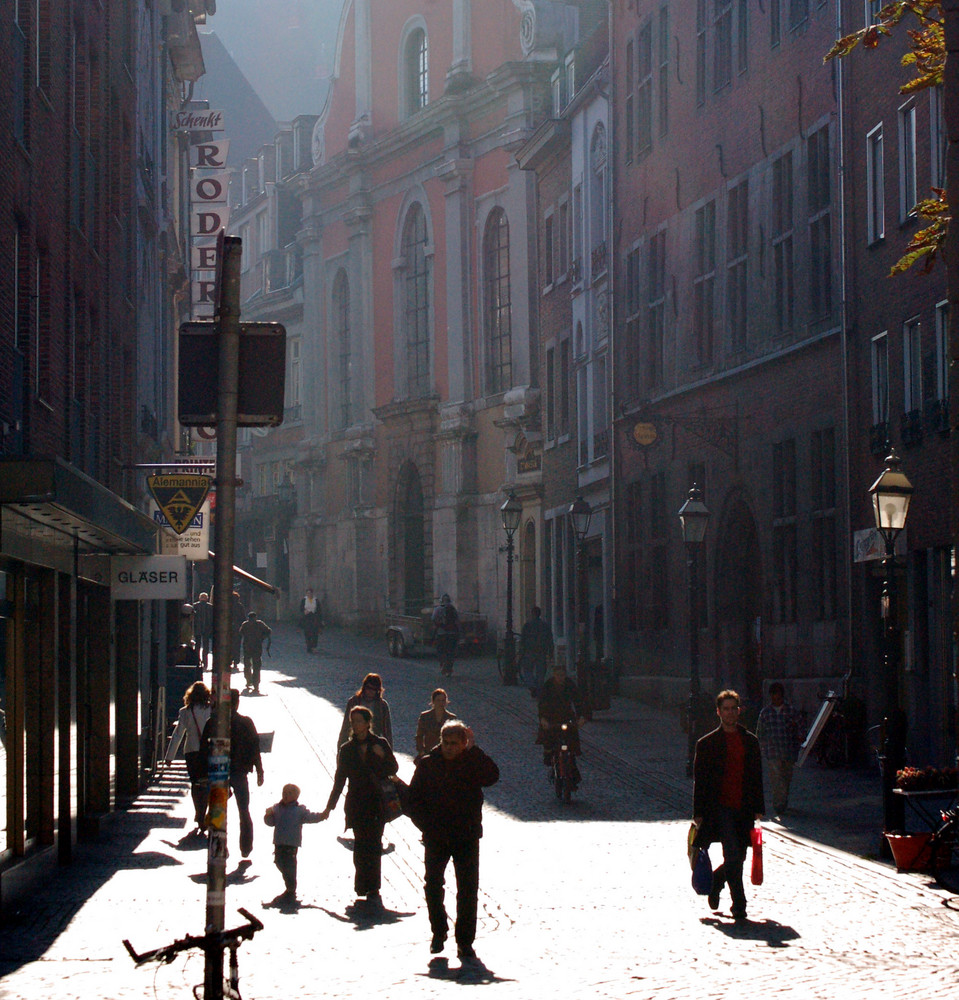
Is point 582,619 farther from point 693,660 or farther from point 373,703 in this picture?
point 373,703

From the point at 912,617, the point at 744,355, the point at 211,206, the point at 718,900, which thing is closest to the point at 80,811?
the point at 718,900

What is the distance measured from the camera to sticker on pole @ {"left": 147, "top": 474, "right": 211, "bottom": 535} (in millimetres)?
20219

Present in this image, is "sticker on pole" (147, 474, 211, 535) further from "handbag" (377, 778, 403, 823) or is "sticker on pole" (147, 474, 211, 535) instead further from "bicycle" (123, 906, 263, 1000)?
"bicycle" (123, 906, 263, 1000)

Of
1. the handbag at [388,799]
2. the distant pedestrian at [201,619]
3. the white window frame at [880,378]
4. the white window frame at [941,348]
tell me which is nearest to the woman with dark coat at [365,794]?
the handbag at [388,799]

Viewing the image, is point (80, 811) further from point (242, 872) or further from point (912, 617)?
point (912, 617)

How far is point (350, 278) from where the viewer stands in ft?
221

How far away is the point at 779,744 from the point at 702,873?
653 cm

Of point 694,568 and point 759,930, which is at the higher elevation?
point 694,568

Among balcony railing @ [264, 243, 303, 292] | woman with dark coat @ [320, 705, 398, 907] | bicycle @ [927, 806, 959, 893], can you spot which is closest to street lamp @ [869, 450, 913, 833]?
bicycle @ [927, 806, 959, 893]

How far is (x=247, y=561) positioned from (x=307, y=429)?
1185 centimetres

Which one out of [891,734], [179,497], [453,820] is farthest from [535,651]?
[453,820]

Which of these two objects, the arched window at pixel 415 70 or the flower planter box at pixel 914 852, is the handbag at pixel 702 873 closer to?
the flower planter box at pixel 914 852

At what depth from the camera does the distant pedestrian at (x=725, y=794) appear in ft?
43.1

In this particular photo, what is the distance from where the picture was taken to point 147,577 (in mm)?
19844
